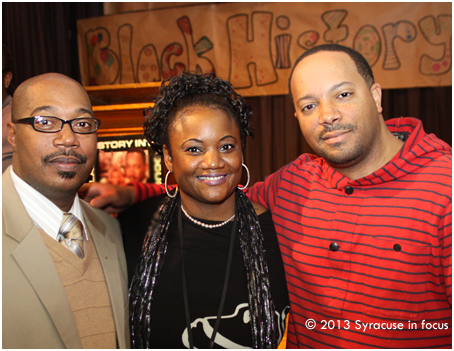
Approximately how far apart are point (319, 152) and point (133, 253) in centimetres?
90

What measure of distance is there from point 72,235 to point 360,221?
3.56ft

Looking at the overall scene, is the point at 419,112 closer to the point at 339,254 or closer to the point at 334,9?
the point at 334,9

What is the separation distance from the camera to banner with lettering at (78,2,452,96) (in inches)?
146

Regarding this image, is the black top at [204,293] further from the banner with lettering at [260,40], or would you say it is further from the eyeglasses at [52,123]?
the banner with lettering at [260,40]

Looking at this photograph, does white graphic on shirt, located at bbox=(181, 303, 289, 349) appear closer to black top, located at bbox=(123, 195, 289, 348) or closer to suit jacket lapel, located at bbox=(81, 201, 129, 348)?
black top, located at bbox=(123, 195, 289, 348)

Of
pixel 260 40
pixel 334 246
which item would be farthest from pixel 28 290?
pixel 260 40

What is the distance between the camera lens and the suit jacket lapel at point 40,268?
1.27 m

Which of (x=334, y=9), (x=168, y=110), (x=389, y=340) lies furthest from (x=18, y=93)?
(x=334, y=9)

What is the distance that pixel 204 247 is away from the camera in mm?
1672

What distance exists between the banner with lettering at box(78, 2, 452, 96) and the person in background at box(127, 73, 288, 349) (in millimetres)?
2218

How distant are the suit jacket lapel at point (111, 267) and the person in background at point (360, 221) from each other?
140 millimetres

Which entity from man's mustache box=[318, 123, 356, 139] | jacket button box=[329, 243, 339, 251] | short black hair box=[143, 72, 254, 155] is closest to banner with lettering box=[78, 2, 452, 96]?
short black hair box=[143, 72, 254, 155]

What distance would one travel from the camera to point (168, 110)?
1.75 metres

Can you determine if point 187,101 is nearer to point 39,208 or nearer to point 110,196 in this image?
point 110,196
